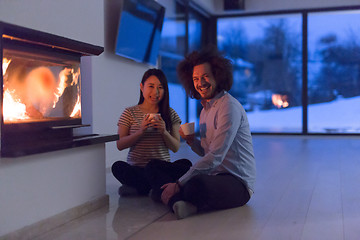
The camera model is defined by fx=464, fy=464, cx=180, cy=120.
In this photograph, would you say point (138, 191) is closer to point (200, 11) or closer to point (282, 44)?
point (200, 11)

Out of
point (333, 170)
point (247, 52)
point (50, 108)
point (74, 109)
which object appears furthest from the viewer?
point (247, 52)

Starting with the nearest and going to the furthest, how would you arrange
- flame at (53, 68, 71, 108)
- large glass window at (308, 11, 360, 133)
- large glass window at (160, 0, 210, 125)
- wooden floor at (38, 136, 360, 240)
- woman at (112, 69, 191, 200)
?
wooden floor at (38, 136, 360, 240), flame at (53, 68, 71, 108), woman at (112, 69, 191, 200), large glass window at (160, 0, 210, 125), large glass window at (308, 11, 360, 133)

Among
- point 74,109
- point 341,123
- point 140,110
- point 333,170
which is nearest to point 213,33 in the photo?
point 341,123

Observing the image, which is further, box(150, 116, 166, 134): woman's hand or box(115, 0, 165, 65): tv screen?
box(115, 0, 165, 65): tv screen

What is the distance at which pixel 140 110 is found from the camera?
2945 mm

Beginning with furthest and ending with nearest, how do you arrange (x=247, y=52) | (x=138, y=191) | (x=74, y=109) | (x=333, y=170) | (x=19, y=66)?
(x=247, y=52), (x=333, y=170), (x=138, y=191), (x=74, y=109), (x=19, y=66)

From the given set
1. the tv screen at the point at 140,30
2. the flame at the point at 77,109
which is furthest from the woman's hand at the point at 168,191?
the tv screen at the point at 140,30

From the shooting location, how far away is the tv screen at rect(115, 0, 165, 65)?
13.3 ft

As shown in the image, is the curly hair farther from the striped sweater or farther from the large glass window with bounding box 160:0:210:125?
the large glass window with bounding box 160:0:210:125

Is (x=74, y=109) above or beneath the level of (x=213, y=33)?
beneath

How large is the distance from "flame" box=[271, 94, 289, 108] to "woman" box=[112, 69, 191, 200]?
4921 millimetres

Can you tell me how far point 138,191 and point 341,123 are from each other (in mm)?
5360

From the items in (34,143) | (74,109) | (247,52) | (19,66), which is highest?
(247,52)

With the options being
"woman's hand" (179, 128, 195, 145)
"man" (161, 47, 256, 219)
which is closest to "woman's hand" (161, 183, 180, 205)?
"man" (161, 47, 256, 219)
